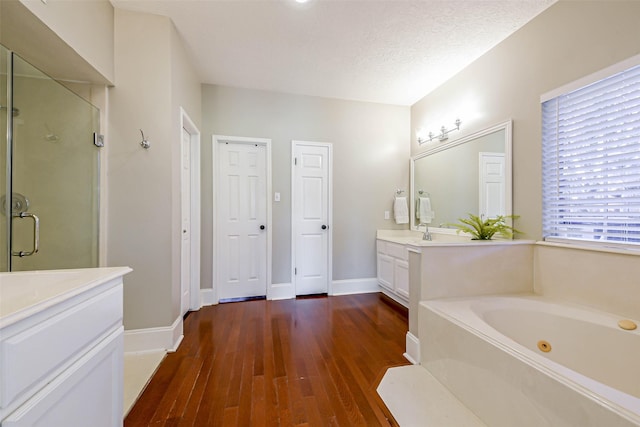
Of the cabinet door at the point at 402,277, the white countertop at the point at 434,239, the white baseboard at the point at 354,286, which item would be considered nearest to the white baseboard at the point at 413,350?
the white countertop at the point at 434,239

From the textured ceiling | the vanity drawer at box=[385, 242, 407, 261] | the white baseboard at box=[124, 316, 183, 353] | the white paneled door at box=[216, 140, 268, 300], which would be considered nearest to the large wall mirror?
the vanity drawer at box=[385, 242, 407, 261]

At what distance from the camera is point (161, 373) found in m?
1.67

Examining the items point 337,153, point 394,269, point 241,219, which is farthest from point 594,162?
point 241,219

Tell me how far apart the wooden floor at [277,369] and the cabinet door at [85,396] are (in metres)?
0.44

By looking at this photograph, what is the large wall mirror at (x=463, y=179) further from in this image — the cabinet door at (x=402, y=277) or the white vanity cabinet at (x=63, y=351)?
the white vanity cabinet at (x=63, y=351)

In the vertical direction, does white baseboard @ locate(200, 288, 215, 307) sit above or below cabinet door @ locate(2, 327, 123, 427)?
below

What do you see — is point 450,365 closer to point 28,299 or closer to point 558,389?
point 558,389

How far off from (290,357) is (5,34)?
2586 mm

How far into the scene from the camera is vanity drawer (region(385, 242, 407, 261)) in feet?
9.04

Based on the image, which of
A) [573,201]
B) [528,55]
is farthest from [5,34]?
[573,201]

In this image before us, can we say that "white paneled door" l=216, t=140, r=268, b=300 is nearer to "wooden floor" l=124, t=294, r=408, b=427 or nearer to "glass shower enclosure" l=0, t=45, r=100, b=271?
"wooden floor" l=124, t=294, r=408, b=427

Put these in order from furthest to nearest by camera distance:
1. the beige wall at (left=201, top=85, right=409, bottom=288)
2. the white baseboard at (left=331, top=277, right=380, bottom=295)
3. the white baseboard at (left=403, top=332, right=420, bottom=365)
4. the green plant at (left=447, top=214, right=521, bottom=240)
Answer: the white baseboard at (left=331, top=277, right=380, bottom=295) → the beige wall at (left=201, top=85, right=409, bottom=288) → the green plant at (left=447, top=214, right=521, bottom=240) → the white baseboard at (left=403, top=332, right=420, bottom=365)

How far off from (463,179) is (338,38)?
1.82 meters

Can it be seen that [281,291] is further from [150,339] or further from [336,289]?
[150,339]
